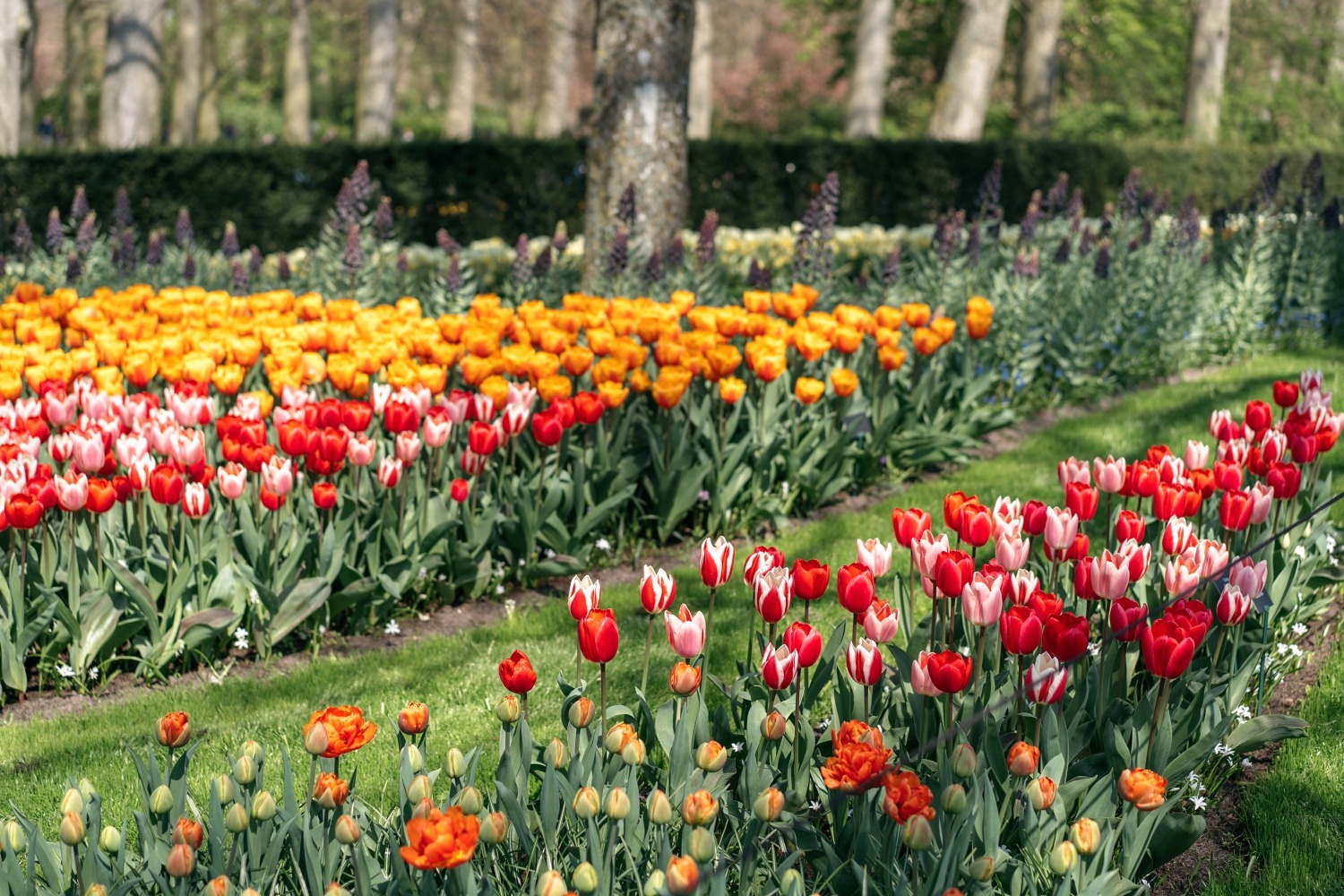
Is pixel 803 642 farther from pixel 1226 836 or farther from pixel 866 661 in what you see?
pixel 1226 836

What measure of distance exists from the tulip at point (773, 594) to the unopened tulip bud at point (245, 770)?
0.96 metres

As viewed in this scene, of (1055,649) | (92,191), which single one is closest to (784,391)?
(1055,649)

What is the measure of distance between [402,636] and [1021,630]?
8.25ft

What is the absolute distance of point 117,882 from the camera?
2.26 meters

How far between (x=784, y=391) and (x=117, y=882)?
3.78 meters

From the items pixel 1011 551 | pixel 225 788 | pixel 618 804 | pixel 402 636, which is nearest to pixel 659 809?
pixel 618 804

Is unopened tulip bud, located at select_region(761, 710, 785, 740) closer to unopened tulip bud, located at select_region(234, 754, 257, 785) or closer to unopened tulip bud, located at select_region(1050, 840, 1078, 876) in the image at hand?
unopened tulip bud, located at select_region(1050, 840, 1078, 876)

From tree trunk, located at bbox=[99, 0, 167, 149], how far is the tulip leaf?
1233 centimetres

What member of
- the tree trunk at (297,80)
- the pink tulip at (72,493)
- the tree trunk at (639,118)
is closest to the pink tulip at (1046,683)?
the pink tulip at (72,493)

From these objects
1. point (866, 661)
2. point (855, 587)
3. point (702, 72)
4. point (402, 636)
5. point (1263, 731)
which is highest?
point (702, 72)

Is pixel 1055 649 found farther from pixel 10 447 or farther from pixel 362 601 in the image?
pixel 10 447

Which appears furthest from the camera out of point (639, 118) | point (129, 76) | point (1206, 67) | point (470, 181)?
point (1206, 67)

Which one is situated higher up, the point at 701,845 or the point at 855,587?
the point at 855,587

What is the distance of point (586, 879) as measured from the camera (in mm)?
1937
